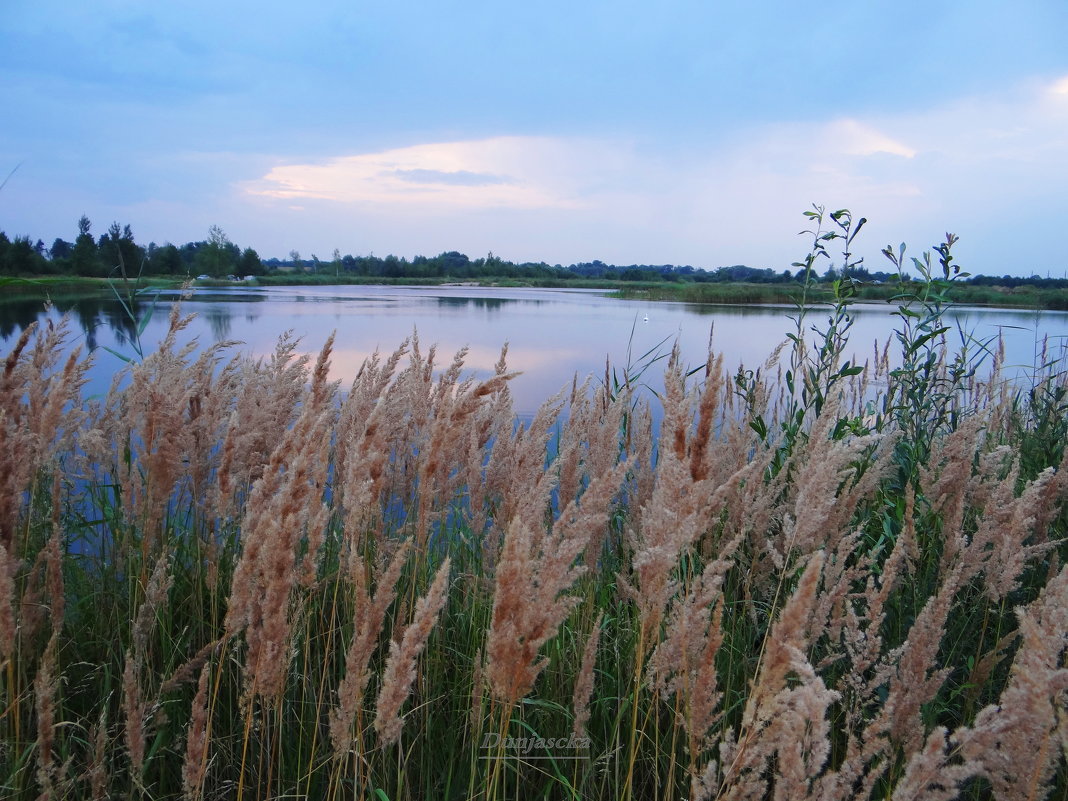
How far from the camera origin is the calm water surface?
34.5 feet

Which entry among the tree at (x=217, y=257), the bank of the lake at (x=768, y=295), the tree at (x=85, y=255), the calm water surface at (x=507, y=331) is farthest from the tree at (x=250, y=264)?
the bank of the lake at (x=768, y=295)

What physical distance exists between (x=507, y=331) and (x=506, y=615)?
14637mm

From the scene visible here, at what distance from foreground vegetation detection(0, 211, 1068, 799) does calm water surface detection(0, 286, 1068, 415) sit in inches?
215

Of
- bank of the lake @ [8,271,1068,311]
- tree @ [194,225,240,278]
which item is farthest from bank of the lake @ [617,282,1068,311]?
tree @ [194,225,240,278]

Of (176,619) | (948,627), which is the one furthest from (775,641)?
(176,619)

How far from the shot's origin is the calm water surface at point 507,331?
1052cm

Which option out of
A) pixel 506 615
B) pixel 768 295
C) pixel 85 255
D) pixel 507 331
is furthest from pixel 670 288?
pixel 506 615

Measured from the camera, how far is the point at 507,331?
15.6 metres

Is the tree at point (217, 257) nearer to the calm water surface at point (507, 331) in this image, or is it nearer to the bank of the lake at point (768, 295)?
the calm water surface at point (507, 331)

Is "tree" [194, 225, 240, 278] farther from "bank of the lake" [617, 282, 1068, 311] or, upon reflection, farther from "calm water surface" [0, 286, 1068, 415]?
"bank of the lake" [617, 282, 1068, 311]

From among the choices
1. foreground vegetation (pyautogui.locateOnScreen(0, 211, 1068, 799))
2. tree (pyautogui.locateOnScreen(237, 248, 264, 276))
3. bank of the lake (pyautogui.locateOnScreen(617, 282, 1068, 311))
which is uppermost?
tree (pyautogui.locateOnScreen(237, 248, 264, 276))

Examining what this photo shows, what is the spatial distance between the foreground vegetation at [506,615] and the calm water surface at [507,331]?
215 inches

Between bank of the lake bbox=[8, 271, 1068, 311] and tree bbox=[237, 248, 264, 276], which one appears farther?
tree bbox=[237, 248, 264, 276]

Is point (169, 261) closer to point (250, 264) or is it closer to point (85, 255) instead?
point (85, 255)
